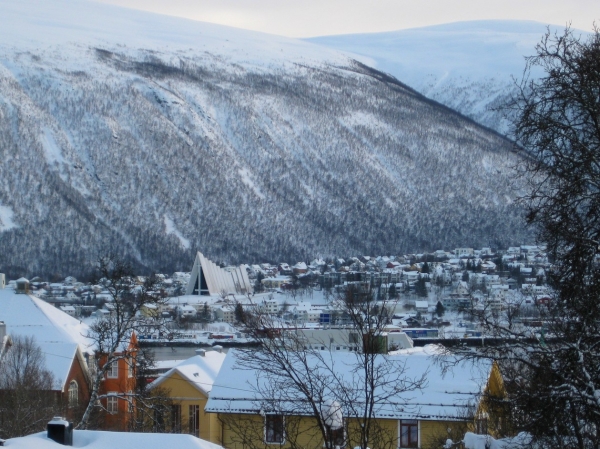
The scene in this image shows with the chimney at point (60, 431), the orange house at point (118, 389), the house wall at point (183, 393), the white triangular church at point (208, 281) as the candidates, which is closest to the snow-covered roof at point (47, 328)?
the orange house at point (118, 389)


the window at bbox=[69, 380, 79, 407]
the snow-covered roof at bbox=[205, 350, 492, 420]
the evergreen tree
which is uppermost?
the snow-covered roof at bbox=[205, 350, 492, 420]

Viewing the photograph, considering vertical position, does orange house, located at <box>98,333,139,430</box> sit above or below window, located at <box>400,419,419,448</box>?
below

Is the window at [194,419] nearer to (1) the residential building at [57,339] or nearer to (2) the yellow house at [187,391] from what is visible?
(2) the yellow house at [187,391]

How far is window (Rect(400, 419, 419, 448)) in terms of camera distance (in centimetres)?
1611

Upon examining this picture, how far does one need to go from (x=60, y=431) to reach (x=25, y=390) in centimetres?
1380

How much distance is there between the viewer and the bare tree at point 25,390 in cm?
1842

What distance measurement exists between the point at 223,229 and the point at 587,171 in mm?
175779

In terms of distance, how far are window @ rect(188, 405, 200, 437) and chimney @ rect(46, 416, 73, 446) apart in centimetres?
1136

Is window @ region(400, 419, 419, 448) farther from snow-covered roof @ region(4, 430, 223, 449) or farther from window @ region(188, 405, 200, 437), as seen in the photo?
snow-covered roof @ region(4, 430, 223, 449)

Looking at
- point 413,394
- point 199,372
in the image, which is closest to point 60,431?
point 413,394

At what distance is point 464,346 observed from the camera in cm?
Answer: 721

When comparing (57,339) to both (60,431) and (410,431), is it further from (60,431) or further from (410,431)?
(60,431)

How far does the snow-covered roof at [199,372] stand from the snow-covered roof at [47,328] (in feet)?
12.4

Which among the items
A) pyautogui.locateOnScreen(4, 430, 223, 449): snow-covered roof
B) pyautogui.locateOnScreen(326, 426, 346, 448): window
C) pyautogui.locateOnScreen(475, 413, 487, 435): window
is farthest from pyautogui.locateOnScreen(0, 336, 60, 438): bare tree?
pyautogui.locateOnScreen(326, 426, 346, 448): window
